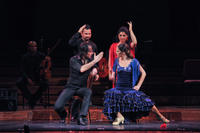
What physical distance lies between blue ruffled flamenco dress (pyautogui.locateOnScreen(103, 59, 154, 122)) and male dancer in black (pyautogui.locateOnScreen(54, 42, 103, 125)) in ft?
1.42

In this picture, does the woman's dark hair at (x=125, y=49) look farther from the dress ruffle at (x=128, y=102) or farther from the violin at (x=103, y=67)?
the violin at (x=103, y=67)

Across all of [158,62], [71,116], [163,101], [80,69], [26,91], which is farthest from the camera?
[158,62]

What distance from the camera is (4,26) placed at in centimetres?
1159

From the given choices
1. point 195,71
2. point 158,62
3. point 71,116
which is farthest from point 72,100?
point 158,62

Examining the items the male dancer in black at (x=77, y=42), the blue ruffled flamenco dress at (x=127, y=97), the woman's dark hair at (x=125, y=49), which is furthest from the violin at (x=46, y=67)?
the woman's dark hair at (x=125, y=49)

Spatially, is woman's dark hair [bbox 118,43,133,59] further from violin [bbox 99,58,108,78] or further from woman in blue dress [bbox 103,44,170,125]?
violin [bbox 99,58,108,78]

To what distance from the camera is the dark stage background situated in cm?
1161

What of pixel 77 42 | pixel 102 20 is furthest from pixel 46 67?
pixel 102 20

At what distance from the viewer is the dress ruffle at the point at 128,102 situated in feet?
21.8

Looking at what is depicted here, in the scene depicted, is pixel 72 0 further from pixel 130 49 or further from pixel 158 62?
pixel 130 49

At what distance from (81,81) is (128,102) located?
0.81 meters

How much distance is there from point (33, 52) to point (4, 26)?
3.16 meters

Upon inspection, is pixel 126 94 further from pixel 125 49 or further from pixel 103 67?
pixel 103 67

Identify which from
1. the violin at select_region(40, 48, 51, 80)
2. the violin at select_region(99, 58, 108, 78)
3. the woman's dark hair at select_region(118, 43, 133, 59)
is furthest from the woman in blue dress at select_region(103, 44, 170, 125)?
the violin at select_region(40, 48, 51, 80)
